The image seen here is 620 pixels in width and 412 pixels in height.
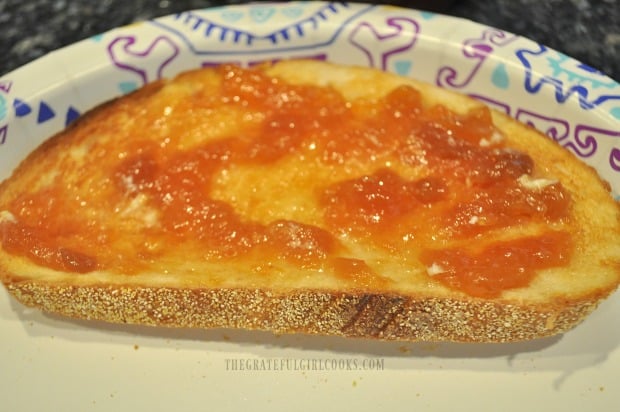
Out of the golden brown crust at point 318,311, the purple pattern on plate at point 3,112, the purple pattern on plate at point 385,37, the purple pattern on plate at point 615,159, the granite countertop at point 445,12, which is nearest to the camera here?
the golden brown crust at point 318,311

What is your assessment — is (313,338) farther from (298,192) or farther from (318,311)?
(298,192)

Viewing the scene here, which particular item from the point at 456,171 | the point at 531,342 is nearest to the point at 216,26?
the point at 456,171

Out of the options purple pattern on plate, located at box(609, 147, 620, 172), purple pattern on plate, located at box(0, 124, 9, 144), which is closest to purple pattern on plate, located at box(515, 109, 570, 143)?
purple pattern on plate, located at box(609, 147, 620, 172)

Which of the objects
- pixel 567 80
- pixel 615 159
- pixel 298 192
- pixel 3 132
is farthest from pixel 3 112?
pixel 615 159

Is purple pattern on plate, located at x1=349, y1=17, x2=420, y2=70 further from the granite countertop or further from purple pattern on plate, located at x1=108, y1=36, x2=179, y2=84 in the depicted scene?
purple pattern on plate, located at x1=108, y1=36, x2=179, y2=84

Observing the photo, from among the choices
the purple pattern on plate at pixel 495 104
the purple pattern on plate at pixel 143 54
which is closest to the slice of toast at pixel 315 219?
the purple pattern on plate at pixel 495 104

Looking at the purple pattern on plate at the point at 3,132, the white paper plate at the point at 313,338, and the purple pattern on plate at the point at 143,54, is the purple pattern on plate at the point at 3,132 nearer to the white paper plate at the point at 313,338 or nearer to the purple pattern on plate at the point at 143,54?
the white paper plate at the point at 313,338
